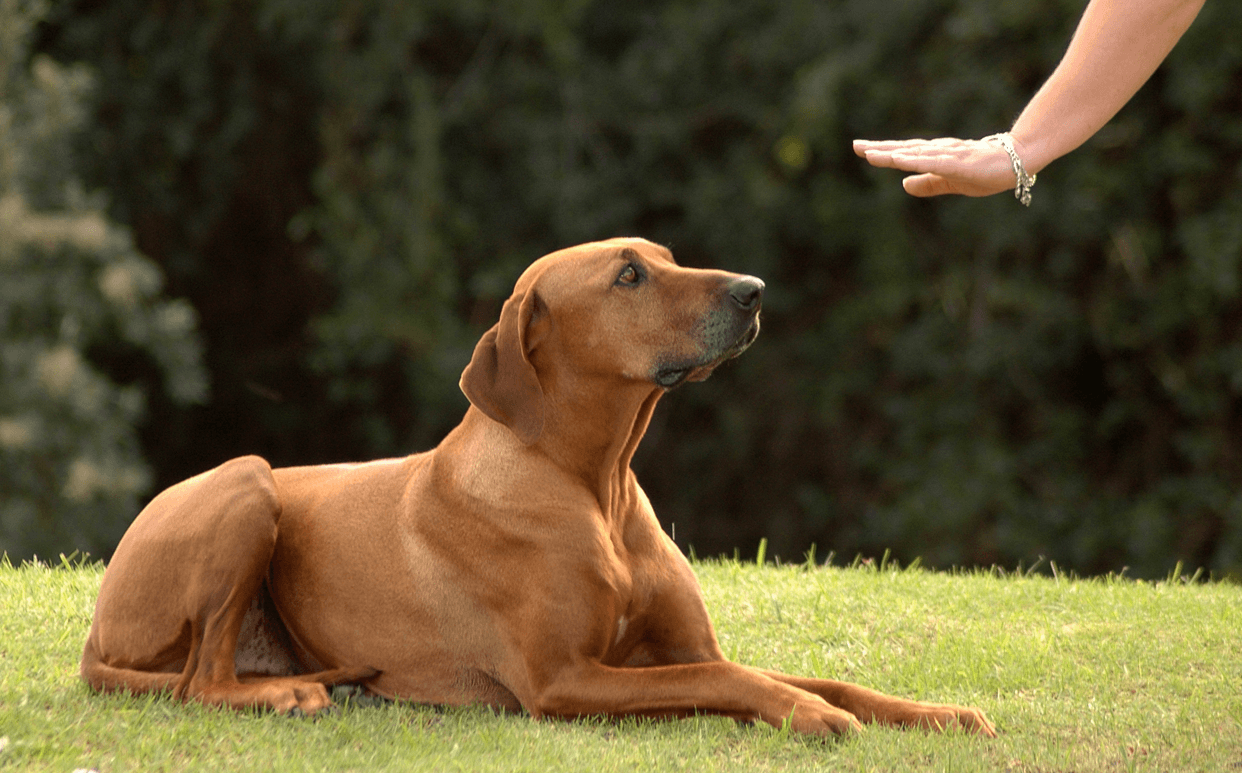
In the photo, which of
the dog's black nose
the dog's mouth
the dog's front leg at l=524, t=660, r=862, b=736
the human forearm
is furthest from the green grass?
the human forearm

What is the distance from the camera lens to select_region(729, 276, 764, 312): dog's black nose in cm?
392

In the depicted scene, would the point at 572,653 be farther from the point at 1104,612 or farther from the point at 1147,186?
the point at 1147,186

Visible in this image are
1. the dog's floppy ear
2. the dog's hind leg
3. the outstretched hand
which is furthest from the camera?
the dog's hind leg

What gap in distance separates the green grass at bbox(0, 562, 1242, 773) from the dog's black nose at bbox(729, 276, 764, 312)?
1.18m

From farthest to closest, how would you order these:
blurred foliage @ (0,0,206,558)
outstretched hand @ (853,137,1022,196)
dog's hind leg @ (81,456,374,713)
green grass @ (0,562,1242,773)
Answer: blurred foliage @ (0,0,206,558), dog's hind leg @ (81,456,374,713), outstretched hand @ (853,137,1022,196), green grass @ (0,562,1242,773)

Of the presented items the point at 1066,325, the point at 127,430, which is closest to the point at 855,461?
the point at 1066,325

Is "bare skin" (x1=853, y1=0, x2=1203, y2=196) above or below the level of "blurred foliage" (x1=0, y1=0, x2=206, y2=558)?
above

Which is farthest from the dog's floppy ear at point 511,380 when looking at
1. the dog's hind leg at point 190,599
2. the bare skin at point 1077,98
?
the bare skin at point 1077,98

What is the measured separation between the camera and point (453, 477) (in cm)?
409

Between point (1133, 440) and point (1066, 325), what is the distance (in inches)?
38.7

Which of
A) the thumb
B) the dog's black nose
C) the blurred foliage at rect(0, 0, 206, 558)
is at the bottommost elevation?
the blurred foliage at rect(0, 0, 206, 558)

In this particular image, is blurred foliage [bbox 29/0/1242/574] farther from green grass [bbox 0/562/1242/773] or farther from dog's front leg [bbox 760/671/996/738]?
dog's front leg [bbox 760/671/996/738]

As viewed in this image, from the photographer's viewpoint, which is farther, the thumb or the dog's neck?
the dog's neck

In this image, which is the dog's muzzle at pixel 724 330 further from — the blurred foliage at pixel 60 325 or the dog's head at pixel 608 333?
the blurred foliage at pixel 60 325
